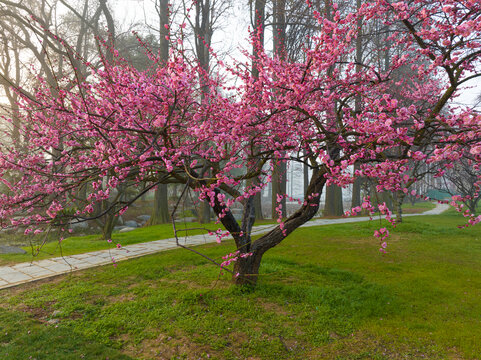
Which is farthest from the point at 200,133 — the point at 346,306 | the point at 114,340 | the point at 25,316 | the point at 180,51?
the point at 25,316

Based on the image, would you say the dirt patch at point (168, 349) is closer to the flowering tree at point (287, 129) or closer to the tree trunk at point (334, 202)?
the flowering tree at point (287, 129)

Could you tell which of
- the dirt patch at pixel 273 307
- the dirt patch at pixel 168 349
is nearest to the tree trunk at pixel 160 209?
the dirt patch at pixel 273 307

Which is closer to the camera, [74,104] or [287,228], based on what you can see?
[74,104]

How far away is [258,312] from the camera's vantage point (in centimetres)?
380

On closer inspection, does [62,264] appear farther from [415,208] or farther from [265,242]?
[415,208]

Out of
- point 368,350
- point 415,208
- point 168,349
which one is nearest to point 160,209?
point 168,349

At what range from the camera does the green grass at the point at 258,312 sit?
3.04 metres

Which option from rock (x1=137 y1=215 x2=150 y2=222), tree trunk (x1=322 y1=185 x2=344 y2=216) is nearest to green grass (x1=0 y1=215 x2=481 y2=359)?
tree trunk (x1=322 y1=185 x2=344 y2=216)

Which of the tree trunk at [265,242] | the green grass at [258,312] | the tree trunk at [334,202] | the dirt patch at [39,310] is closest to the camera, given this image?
the green grass at [258,312]

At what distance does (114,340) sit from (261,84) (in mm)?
4002

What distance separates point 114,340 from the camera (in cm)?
321

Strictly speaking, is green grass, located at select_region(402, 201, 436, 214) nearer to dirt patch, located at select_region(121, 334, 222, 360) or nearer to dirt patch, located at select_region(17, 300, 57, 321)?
dirt patch, located at select_region(121, 334, 222, 360)

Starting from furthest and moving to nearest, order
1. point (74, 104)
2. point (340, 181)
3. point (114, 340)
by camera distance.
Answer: point (74, 104)
point (114, 340)
point (340, 181)

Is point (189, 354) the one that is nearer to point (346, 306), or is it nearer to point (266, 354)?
point (266, 354)
